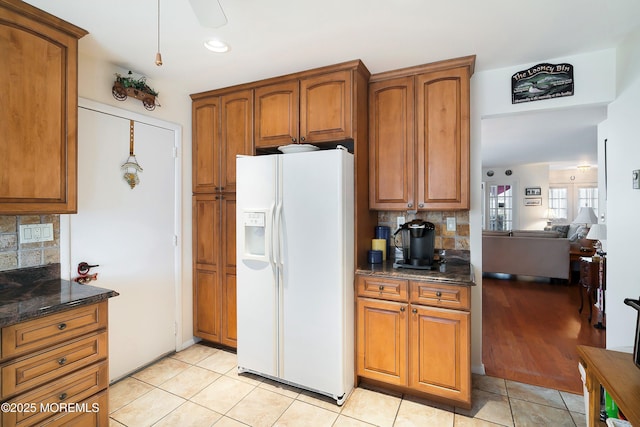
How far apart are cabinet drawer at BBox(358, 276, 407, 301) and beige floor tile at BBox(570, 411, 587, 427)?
4.12ft

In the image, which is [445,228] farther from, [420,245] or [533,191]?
[533,191]

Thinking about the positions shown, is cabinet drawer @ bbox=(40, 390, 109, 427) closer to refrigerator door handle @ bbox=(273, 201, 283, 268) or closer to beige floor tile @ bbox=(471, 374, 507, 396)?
refrigerator door handle @ bbox=(273, 201, 283, 268)

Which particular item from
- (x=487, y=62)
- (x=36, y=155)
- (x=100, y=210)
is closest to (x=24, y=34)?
(x=36, y=155)

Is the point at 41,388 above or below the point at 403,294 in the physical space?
below

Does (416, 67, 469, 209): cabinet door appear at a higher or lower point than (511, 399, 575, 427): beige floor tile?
higher

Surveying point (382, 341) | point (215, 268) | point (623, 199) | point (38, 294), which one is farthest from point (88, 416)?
point (623, 199)

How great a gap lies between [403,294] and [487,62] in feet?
6.09

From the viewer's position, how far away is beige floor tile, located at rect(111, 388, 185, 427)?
6.36 feet

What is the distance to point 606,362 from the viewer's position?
52.2 inches

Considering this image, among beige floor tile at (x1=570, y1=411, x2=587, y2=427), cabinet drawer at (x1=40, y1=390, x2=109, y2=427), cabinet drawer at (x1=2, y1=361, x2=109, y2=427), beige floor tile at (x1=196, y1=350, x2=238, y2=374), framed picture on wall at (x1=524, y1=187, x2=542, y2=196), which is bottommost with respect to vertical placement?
beige floor tile at (x1=196, y1=350, x2=238, y2=374)

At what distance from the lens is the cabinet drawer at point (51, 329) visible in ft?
4.31

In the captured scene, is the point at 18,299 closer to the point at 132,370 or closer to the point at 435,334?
the point at 132,370

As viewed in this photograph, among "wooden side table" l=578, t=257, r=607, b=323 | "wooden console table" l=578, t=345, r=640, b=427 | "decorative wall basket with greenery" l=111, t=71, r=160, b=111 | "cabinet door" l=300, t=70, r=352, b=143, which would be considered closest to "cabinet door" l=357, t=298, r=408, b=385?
"wooden console table" l=578, t=345, r=640, b=427

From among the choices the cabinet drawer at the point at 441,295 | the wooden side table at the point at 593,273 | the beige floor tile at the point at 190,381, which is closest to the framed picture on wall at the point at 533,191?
the wooden side table at the point at 593,273
